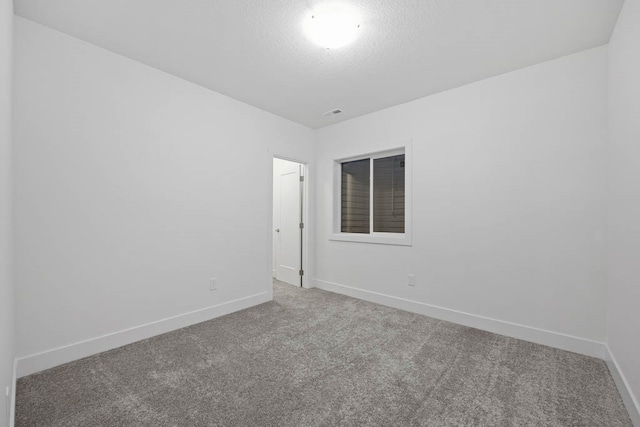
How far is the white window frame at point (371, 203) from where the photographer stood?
137 inches

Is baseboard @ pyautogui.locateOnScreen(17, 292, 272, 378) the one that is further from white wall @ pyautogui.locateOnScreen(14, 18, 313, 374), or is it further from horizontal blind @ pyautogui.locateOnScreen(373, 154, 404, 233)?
horizontal blind @ pyautogui.locateOnScreen(373, 154, 404, 233)

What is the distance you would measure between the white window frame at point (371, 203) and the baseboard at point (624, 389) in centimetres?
188

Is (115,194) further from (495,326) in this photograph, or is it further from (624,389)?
(624,389)

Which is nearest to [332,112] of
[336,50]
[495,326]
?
[336,50]

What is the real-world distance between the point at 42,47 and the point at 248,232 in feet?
7.95

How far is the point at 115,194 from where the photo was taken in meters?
2.47

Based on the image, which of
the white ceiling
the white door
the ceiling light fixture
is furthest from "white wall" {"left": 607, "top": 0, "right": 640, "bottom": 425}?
the white door

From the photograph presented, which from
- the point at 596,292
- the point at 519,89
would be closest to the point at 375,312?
the point at 596,292

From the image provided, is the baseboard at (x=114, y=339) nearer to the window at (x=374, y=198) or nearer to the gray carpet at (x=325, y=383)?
the gray carpet at (x=325, y=383)

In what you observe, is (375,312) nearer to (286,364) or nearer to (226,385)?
(286,364)

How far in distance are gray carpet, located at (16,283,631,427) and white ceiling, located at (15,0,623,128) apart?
2615 mm

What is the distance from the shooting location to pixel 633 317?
5.57 feet

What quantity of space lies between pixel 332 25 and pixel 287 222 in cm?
322

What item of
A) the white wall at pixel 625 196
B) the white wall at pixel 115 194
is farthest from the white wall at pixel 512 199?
the white wall at pixel 115 194
